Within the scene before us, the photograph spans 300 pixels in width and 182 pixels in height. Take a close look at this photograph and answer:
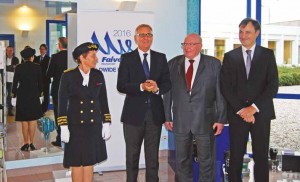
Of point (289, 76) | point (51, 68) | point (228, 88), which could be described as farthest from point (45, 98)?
point (289, 76)

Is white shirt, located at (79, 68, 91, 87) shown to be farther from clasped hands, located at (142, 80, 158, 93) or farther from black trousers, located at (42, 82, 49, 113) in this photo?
black trousers, located at (42, 82, 49, 113)

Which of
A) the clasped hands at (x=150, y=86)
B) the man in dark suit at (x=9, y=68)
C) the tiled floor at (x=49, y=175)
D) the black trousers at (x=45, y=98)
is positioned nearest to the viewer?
the clasped hands at (x=150, y=86)

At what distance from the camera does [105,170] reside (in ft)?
15.6

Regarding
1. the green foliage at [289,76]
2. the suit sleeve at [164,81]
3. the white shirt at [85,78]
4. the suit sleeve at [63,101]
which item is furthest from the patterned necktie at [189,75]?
the green foliage at [289,76]

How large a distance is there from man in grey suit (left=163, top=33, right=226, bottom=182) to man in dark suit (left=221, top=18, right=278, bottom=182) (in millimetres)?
114

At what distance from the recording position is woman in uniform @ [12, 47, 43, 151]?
5.12m

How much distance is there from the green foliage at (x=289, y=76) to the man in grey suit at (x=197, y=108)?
2282 mm

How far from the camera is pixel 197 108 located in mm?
3469

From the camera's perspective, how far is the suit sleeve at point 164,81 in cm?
351

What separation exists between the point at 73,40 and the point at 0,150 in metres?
2.10

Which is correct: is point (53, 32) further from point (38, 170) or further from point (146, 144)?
point (146, 144)

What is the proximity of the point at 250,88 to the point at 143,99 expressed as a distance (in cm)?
92

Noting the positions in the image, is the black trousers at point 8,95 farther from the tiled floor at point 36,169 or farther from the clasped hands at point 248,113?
the clasped hands at point 248,113

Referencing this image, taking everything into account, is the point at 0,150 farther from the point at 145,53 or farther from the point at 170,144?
the point at 170,144
